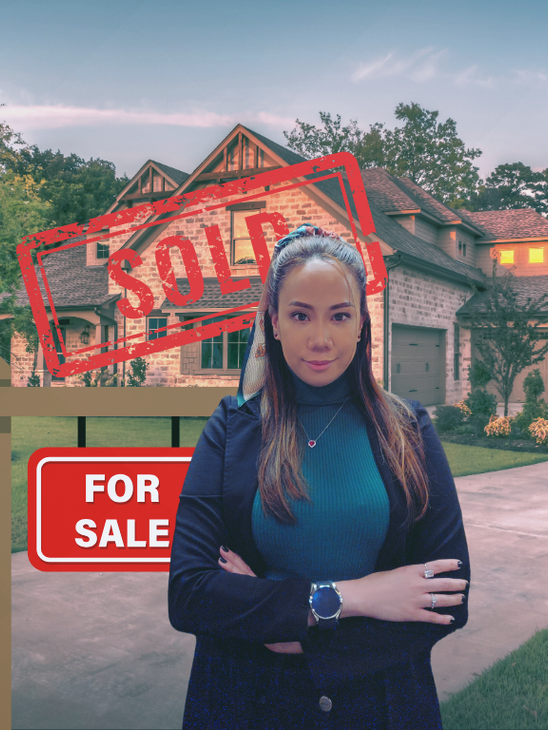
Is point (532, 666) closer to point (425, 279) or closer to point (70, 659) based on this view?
point (70, 659)

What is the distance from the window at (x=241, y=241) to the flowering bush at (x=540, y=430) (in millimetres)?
7496

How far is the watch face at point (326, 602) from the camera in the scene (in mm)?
1218

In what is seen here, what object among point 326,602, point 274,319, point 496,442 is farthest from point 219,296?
point 326,602

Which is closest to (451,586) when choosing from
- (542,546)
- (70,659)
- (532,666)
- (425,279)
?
(532,666)

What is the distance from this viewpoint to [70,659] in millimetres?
3363

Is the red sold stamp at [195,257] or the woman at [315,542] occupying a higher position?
the red sold stamp at [195,257]


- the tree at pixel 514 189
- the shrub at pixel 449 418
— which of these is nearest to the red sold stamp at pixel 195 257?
the shrub at pixel 449 418

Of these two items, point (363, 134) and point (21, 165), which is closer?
point (363, 134)

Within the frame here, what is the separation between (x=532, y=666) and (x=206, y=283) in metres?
14.6

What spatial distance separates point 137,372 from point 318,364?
1568 centimetres

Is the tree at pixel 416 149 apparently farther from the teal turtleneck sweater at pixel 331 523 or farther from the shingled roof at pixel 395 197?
the teal turtleneck sweater at pixel 331 523

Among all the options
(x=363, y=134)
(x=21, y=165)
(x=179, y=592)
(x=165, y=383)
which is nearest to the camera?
(x=179, y=592)

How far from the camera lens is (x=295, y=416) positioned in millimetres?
1365

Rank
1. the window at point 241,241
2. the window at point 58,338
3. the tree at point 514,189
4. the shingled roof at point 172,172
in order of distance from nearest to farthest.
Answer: the window at point 241,241 < the shingled roof at point 172,172 < the window at point 58,338 < the tree at point 514,189
